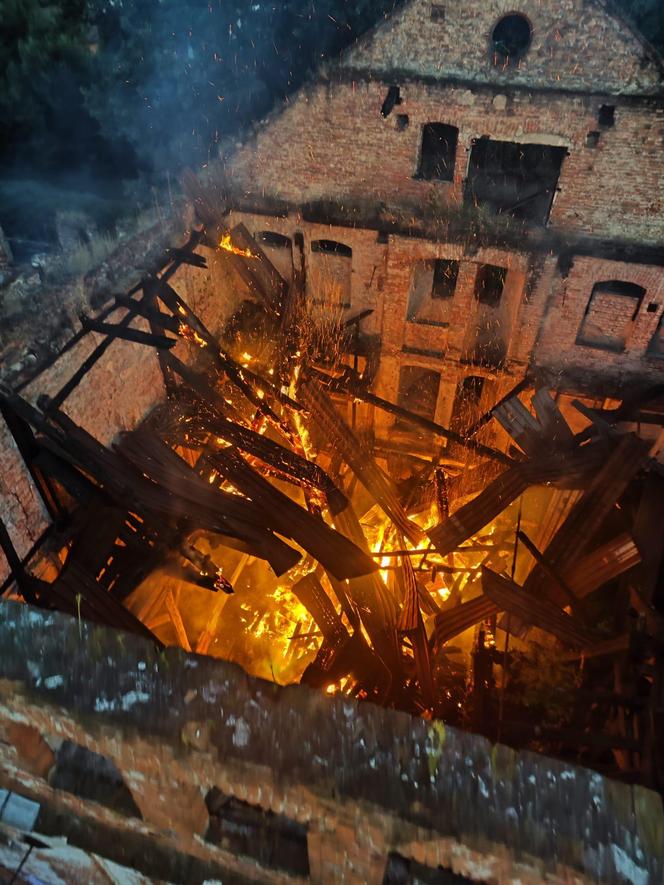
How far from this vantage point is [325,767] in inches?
121

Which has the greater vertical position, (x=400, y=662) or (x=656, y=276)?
(x=656, y=276)

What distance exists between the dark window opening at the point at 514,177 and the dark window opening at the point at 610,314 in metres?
1.87

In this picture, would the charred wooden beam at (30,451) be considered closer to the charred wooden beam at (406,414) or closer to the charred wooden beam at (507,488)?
the charred wooden beam at (507,488)

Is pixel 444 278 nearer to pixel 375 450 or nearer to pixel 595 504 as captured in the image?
pixel 375 450

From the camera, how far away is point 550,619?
7863 millimetres

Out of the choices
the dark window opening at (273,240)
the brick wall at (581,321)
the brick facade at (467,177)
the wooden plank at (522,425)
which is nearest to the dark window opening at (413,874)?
the wooden plank at (522,425)

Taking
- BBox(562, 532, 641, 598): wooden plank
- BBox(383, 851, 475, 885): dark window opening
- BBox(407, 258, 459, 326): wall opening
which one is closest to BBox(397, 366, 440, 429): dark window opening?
BBox(407, 258, 459, 326): wall opening

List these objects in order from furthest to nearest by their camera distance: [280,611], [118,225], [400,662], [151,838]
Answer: [280,611]
[118,225]
[400,662]
[151,838]

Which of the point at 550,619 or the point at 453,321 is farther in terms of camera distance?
the point at 453,321

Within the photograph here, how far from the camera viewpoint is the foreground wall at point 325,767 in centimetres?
284

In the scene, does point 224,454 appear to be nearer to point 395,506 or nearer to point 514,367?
point 395,506

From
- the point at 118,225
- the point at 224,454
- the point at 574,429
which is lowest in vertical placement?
the point at 224,454

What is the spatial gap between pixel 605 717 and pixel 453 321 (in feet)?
24.7

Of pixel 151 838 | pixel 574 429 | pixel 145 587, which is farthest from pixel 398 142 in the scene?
pixel 151 838
